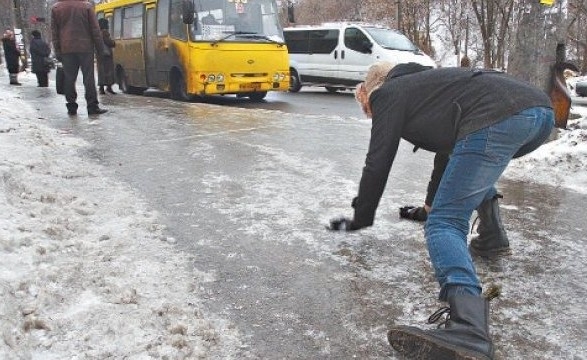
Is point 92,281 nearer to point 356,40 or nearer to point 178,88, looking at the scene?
point 178,88

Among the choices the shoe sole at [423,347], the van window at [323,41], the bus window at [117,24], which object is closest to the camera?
the shoe sole at [423,347]

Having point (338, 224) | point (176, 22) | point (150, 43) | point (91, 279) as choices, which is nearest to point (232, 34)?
point (176, 22)

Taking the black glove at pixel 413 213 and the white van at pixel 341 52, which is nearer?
the black glove at pixel 413 213

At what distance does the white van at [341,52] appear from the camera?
1454cm

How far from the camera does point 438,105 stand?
2.54 m

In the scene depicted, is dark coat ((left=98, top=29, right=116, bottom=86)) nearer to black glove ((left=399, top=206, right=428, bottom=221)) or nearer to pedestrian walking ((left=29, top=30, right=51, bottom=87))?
pedestrian walking ((left=29, top=30, right=51, bottom=87))

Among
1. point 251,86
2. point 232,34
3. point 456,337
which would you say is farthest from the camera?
point 251,86

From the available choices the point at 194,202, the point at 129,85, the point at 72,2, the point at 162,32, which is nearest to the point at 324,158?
the point at 194,202

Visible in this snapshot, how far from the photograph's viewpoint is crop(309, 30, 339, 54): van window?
15.9 meters

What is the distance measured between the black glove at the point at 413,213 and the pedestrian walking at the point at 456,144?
1.40 m

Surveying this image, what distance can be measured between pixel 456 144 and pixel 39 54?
1536cm

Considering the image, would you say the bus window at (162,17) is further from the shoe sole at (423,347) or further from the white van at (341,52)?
the shoe sole at (423,347)

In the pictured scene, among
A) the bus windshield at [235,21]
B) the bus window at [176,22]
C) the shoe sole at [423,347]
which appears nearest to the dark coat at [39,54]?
the bus window at [176,22]

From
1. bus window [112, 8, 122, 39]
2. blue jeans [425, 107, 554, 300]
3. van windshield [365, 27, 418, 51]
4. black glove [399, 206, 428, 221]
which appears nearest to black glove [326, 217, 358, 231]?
black glove [399, 206, 428, 221]
